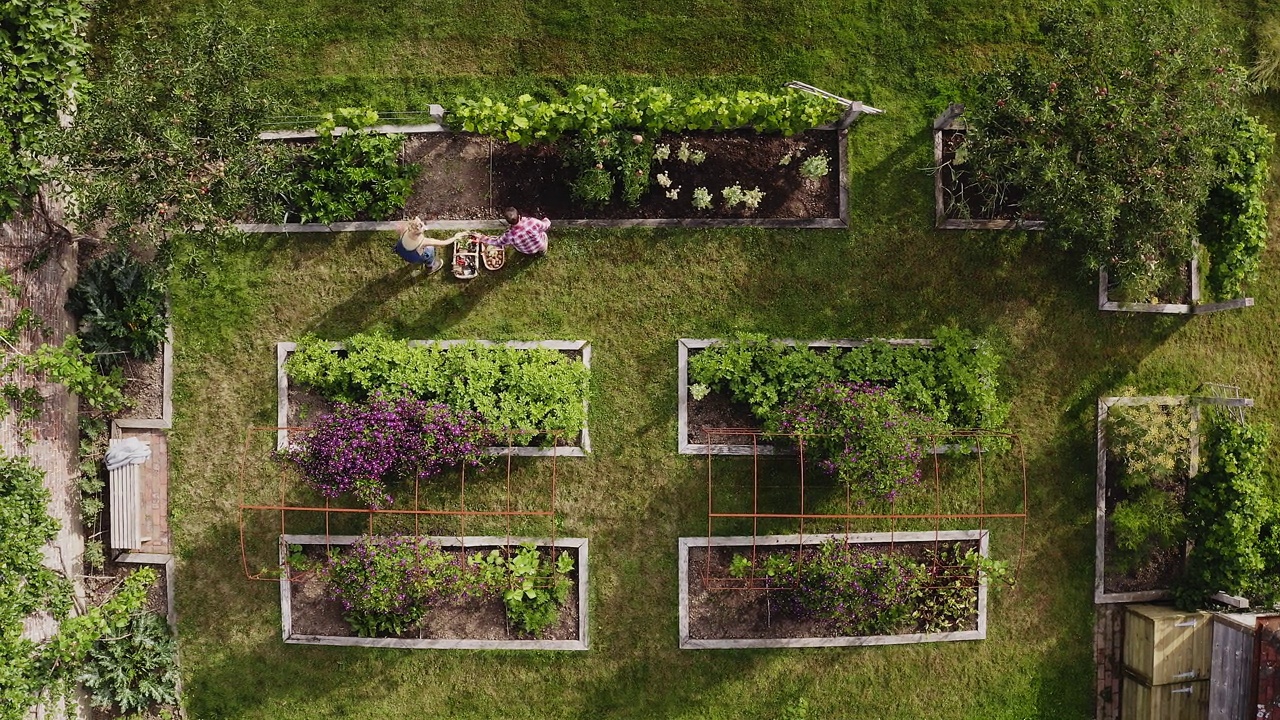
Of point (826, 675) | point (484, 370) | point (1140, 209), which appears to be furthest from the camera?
point (826, 675)

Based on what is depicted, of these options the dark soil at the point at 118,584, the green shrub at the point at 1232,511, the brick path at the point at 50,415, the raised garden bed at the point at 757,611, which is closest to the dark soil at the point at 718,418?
the raised garden bed at the point at 757,611

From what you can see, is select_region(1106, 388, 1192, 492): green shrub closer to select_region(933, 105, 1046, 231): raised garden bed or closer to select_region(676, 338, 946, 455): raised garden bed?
select_region(676, 338, 946, 455): raised garden bed

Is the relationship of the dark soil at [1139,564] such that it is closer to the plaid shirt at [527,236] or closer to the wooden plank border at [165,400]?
the plaid shirt at [527,236]

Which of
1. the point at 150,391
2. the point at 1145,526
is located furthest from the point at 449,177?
the point at 1145,526

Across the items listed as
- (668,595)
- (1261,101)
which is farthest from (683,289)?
(1261,101)

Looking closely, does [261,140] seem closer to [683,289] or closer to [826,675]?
[683,289]

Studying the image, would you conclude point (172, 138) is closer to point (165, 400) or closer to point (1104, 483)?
point (165, 400)

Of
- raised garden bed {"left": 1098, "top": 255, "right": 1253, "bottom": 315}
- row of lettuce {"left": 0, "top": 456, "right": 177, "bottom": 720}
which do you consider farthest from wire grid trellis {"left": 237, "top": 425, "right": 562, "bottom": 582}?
raised garden bed {"left": 1098, "top": 255, "right": 1253, "bottom": 315}
